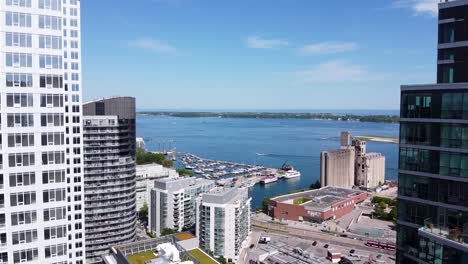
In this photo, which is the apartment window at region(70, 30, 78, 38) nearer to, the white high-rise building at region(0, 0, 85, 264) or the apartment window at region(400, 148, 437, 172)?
the white high-rise building at region(0, 0, 85, 264)

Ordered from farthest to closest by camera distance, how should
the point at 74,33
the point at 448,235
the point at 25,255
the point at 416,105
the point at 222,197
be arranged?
1. the point at 222,197
2. the point at 74,33
3. the point at 416,105
4. the point at 25,255
5. the point at 448,235

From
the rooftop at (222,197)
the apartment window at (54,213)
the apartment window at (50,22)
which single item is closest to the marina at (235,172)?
the rooftop at (222,197)

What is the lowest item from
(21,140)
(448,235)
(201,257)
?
(201,257)

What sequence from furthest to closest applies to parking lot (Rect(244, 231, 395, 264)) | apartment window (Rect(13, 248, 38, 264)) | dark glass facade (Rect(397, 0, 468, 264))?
parking lot (Rect(244, 231, 395, 264))
dark glass facade (Rect(397, 0, 468, 264))
apartment window (Rect(13, 248, 38, 264))

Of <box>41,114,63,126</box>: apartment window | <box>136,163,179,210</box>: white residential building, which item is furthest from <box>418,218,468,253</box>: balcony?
<box>136,163,179,210</box>: white residential building

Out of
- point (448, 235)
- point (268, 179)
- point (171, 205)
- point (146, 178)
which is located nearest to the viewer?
point (448, 235)

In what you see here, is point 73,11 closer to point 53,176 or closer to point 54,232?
point 53,176

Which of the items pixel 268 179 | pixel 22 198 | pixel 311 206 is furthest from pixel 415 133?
pixel 268 179
